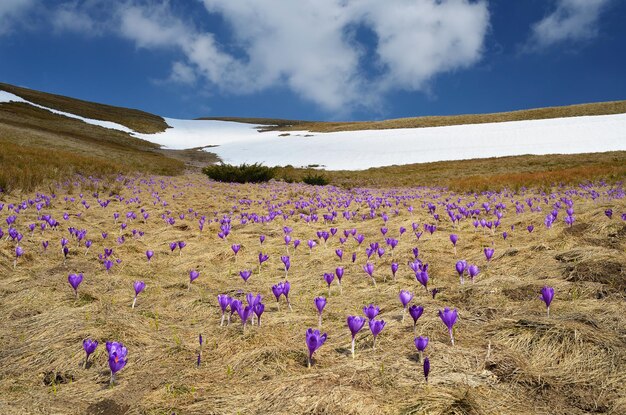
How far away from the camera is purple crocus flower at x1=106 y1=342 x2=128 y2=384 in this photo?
2.25m

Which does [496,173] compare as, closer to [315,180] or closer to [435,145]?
[315,180]

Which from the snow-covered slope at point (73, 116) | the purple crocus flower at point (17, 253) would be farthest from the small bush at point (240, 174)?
the snow-covered slope at point (73, 116)

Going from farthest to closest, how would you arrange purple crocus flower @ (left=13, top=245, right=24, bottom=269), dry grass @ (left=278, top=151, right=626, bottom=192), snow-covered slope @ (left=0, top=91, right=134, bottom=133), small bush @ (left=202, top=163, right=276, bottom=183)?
snow-covered slope @ (left=0, top=91, right=134, bottom=133)
small bush @ (left=202, top=163, right=276, bottom=183)
dry grass @ (left=278, top=151, right=626, bottom=192)
purple crocus flower @ (left=13, top=245, right=24, bottom=269)

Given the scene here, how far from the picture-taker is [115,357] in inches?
89.8

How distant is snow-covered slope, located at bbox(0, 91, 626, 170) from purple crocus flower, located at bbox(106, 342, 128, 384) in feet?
121

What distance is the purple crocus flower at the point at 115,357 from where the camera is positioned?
2246 mm

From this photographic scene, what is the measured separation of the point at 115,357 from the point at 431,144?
5106 centimetres

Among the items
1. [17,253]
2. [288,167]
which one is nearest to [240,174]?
[288,167]

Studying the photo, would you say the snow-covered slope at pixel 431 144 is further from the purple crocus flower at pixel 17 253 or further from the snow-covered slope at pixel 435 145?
the purple crocus flower at pixel 17 253

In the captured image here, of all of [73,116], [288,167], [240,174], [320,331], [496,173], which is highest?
[73,116]

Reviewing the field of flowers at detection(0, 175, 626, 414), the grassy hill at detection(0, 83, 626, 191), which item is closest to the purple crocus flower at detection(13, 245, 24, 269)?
the field of flowers at detection(0, 175, 626, 414)

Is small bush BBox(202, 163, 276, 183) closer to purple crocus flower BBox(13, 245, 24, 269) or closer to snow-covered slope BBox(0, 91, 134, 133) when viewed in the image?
purple crocus flower BBox(13, 245, 24, 269)

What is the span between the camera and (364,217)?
10.2m

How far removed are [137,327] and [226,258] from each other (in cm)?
293
